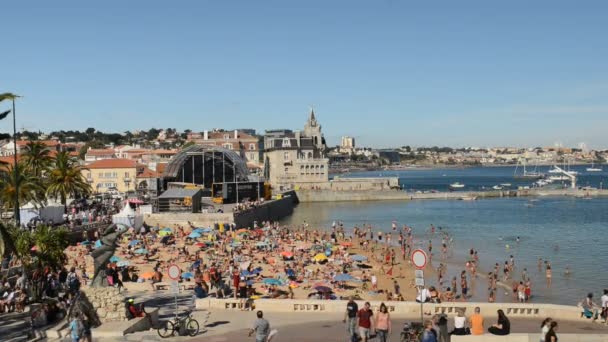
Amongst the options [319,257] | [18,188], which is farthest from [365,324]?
[18,188]

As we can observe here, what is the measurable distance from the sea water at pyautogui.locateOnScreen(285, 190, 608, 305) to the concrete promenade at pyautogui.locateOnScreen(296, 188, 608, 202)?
3313 mm

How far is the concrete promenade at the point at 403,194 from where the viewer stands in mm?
111625

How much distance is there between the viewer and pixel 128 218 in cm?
4797

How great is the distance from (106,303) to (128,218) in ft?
102

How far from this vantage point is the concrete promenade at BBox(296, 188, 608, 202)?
112 metres

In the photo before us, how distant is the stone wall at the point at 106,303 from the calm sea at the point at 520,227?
21923 millimetres

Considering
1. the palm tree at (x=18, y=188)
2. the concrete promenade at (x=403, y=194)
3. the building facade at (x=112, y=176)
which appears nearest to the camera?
the palm tree at (x=18, y=188)

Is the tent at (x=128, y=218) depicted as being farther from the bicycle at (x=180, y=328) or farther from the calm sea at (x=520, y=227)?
the bicycle at (x=180, y=328)

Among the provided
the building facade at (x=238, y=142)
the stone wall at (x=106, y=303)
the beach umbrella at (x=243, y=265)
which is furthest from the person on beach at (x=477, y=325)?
the building facade at (x=238, y=142)

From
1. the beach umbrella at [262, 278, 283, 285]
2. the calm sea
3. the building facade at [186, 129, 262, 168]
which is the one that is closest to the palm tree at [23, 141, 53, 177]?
the beach umbrella at [262, 278, 283, 285]

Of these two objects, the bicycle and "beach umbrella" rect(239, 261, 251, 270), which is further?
"beach umbrella" rect(239, 261, 251, 270)

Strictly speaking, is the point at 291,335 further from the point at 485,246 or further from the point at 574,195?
the point at 574,195

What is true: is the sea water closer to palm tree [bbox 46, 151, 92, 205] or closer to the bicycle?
the bicycle

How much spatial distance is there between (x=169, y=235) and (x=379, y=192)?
236ft
